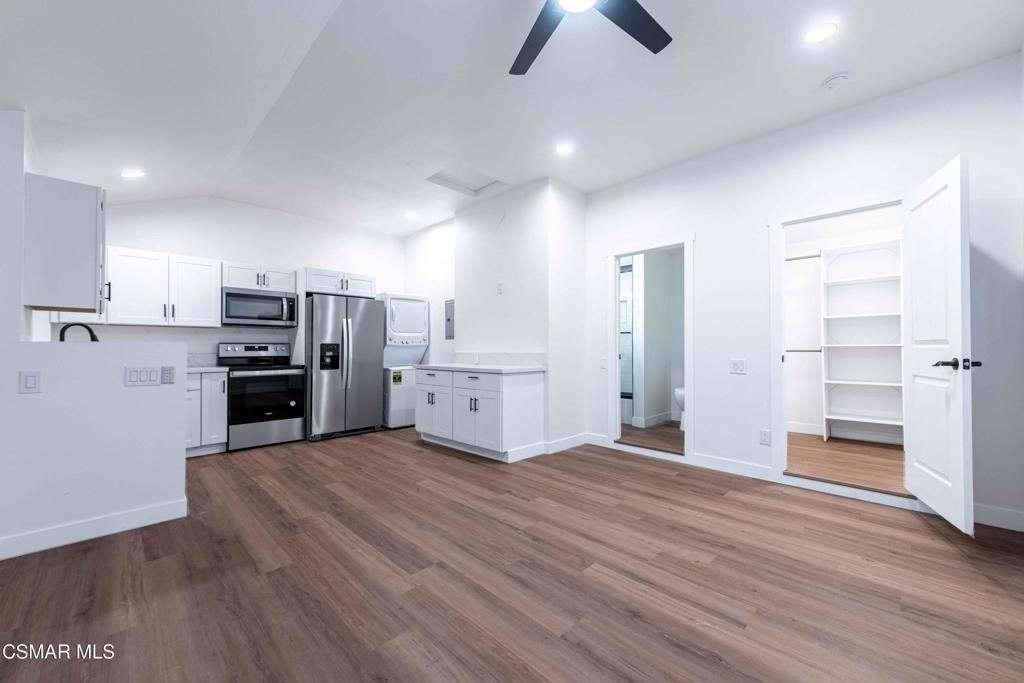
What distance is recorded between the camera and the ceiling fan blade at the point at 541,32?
1.70 metres

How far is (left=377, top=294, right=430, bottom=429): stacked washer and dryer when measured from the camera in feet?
17.5

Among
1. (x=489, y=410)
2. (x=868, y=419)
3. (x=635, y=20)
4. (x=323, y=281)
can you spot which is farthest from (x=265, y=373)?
(x=868, y=419)

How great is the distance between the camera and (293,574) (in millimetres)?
1889

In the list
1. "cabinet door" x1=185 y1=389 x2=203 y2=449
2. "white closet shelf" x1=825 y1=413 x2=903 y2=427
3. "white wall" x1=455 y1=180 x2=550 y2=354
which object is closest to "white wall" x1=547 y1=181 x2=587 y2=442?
"white wall" x1=455 y1=180 x2=550 y2=354

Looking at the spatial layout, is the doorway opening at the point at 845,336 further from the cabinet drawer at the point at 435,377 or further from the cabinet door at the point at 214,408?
the cabinet door at the point at 214,408

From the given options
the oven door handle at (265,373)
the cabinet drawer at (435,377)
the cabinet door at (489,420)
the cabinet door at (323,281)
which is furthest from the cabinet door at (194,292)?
the cabinet door at (489,420)

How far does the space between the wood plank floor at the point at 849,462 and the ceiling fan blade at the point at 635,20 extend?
10.2 ft

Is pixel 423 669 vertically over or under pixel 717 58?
under

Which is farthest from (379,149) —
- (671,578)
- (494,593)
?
(671,578)

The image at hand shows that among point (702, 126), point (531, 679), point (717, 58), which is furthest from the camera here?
point (702, 126)

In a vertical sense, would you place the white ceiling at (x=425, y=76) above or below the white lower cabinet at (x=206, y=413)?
above

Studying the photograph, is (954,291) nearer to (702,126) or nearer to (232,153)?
(702,126)

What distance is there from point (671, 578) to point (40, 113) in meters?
4.19

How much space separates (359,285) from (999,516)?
6019mm
